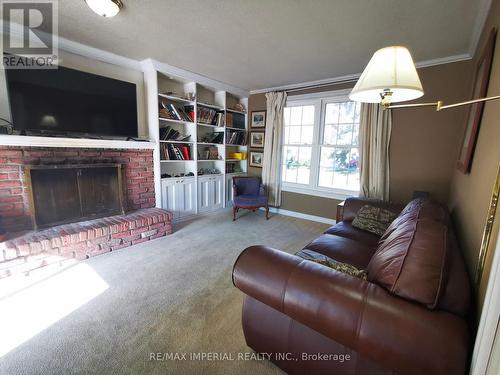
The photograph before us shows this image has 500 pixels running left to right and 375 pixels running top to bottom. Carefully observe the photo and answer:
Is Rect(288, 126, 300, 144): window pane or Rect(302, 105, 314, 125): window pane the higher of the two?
Rect(302, 105, 314, 125): window pane

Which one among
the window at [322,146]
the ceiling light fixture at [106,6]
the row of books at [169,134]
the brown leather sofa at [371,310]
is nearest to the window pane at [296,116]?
the window at [322,146]

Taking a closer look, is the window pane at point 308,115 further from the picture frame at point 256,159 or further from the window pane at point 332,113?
the picture frame at point 256,159

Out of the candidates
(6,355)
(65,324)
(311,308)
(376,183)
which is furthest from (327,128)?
(6,355)

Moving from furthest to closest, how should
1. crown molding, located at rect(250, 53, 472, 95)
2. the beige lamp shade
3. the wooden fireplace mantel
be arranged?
crown molding, located at rect(250, 53, 472, 95) → the wooden fireplace mantel → the beige lamp shade

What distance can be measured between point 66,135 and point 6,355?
6.91ft

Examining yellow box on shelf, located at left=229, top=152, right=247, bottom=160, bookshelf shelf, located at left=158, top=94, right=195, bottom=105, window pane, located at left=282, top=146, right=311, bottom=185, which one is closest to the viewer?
bookshelf shelf, located at left=158, top=94, right=195, bottom=105

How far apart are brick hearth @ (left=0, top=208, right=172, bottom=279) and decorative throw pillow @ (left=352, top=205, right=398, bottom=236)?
7.77 ft

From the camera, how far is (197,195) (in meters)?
3.77

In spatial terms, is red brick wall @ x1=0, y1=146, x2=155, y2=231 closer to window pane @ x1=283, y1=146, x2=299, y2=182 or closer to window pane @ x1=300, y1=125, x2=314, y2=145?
window pane @ x1=283, y1=146, x2=299, y2=182

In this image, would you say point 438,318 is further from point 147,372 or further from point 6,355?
point 6,355

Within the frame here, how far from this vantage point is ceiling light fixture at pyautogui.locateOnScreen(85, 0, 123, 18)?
1.69 m

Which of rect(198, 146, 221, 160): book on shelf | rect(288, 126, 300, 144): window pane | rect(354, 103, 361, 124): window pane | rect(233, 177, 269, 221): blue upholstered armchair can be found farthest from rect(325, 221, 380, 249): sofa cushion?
rect(198, 146, 221, 160): book on shelf

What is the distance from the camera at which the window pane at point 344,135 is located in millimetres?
3432

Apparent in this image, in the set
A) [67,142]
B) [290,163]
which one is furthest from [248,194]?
[67,142]
